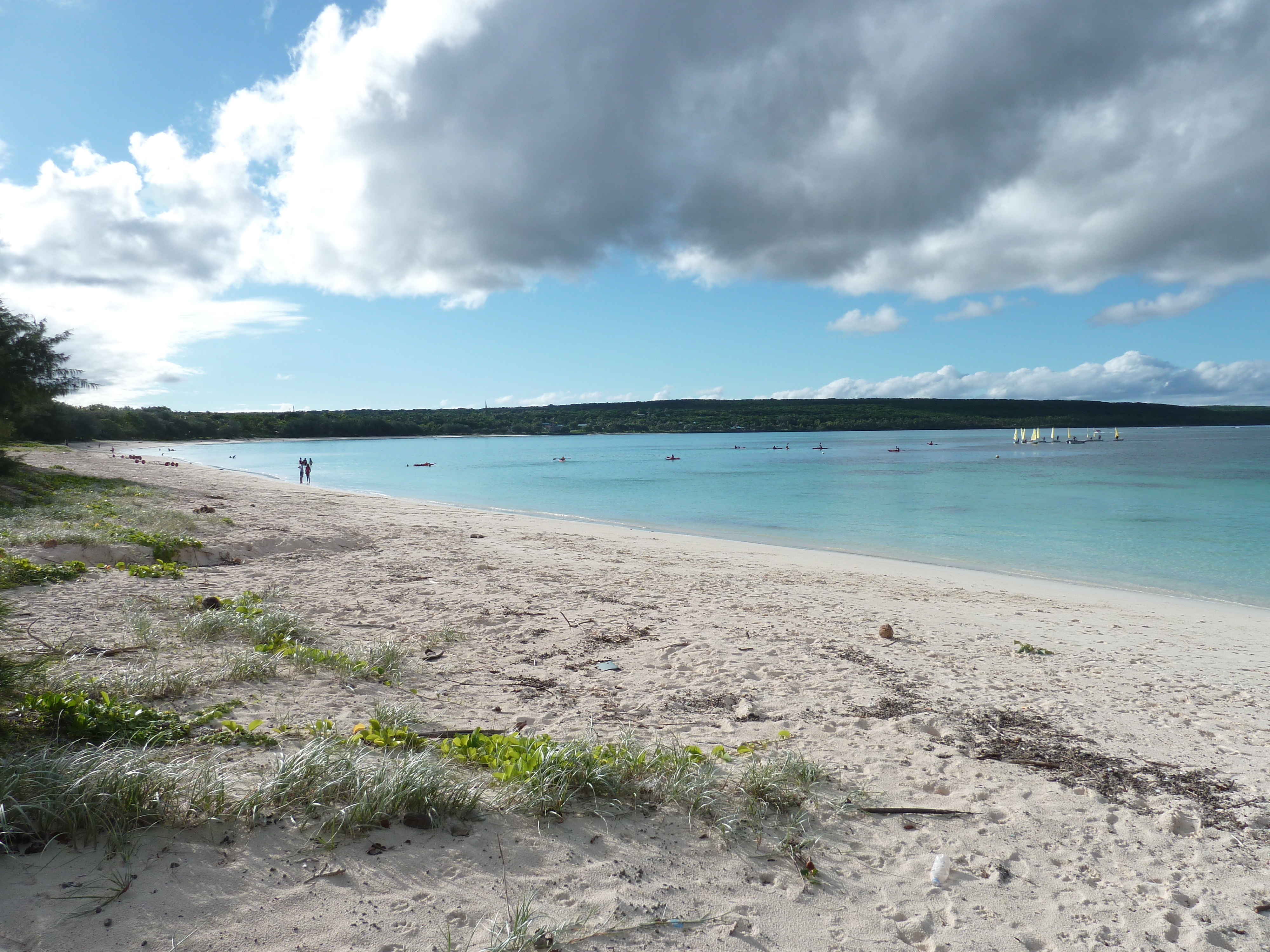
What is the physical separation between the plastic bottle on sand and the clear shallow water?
1436cm

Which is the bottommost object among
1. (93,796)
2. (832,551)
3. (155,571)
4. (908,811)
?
(832,551)

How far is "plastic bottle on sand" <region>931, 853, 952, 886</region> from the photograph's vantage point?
319 centimetres

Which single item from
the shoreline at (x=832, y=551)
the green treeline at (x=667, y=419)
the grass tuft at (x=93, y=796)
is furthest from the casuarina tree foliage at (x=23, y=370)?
the green treeline at (x=667, y=419)

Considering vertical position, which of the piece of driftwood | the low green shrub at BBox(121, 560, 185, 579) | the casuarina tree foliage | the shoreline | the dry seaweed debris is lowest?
the shoreline

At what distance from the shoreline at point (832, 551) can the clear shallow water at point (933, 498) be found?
0.67ft

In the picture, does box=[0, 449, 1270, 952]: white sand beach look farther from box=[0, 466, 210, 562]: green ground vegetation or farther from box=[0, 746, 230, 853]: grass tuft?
box=[0, 466, 210, 562]: green ground vegetation

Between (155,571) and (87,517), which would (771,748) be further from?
(87,517)

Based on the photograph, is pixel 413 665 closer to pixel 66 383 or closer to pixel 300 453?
pixel 66 383

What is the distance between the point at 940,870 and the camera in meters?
3.24

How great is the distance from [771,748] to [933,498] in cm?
3182

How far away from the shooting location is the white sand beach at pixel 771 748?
105 inches

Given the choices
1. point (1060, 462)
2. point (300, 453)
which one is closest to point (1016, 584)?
point (1060, 462)

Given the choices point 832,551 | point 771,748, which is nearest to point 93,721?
point 771,748

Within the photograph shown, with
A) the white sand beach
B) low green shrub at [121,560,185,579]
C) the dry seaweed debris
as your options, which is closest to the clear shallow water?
the white sand beach
